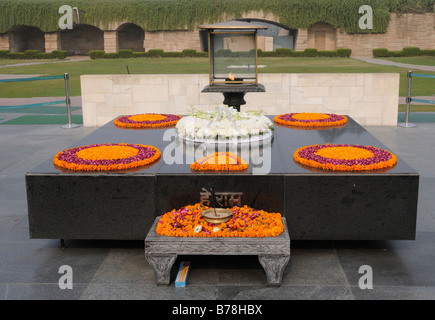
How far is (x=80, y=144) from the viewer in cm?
646

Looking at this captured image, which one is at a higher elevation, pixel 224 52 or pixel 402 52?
pixel 224 52

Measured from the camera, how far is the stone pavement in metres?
4.05

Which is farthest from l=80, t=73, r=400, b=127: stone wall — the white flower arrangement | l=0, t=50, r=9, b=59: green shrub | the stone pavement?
l=0, t=50, r=9, b=59: green shrub

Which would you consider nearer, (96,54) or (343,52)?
(343,52)

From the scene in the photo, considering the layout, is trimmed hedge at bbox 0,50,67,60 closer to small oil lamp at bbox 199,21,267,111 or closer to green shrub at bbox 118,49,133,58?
green shrub at bbox 118,49,133,58

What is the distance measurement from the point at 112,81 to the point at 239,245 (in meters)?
8.58

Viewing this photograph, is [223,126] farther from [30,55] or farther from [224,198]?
[30,55]

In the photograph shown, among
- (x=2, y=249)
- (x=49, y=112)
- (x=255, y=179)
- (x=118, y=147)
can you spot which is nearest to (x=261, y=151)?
(x=255, y=179)

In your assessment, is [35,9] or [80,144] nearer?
[80,144]

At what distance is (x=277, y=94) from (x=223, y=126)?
5.66m

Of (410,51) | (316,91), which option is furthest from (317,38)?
(316,91)

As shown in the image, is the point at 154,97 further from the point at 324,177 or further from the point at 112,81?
the point at 324,177

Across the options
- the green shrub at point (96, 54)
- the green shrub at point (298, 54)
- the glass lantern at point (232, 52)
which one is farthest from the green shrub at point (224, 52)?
the green shrub at point (96, 54)

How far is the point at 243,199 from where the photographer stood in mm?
4965
